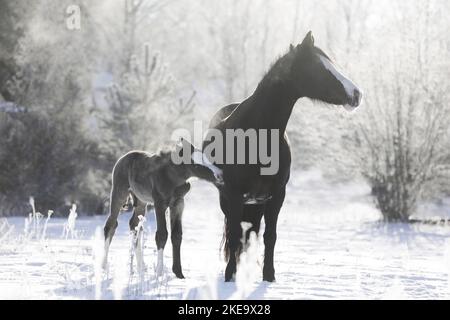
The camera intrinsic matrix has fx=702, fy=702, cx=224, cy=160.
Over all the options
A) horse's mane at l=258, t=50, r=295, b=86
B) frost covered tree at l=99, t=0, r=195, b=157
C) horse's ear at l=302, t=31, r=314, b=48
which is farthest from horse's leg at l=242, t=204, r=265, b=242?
frost covered tree at l=99, t=0, r=195, b=157

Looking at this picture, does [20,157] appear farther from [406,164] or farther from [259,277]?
[259,277]

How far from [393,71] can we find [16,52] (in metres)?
8.78

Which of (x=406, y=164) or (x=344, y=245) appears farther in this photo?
(x=406, y=164)

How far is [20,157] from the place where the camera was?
52.3 ft

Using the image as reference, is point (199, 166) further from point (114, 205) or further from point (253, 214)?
point (114, 205)

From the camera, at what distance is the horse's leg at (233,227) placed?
20.7 ft

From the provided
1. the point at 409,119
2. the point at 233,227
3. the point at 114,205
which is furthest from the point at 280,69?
the point at 409,119

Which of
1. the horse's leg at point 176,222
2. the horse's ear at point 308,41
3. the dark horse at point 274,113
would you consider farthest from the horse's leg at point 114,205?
the horse's ear at point 308,41

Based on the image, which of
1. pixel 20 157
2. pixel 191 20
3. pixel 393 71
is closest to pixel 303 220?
pixel 393 71

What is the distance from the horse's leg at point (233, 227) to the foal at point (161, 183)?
224 mm

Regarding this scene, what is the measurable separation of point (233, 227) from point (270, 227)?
0.37 m

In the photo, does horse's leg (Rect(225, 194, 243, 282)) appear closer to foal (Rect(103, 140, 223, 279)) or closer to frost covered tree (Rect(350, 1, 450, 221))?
foal (Rect(103, 140, 223, 279))

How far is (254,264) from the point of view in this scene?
271 inches

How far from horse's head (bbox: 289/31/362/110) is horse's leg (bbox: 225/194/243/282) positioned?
1.17m
